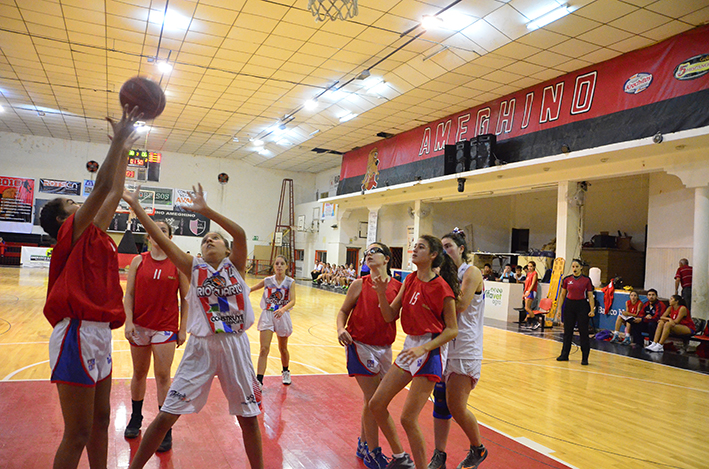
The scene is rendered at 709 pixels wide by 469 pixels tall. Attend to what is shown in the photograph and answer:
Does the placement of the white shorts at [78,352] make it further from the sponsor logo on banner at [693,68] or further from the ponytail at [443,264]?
the sponsor logo on banner at [693,68]

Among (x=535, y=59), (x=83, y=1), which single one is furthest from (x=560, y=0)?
(x=83, y=1)

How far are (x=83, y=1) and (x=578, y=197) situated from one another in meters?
11.7

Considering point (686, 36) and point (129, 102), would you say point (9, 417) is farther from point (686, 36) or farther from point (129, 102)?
point (686, 36)

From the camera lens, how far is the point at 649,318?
1002 cm

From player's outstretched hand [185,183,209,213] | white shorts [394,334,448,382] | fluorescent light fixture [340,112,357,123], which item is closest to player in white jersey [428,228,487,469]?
white shorts [394,334,448,382]

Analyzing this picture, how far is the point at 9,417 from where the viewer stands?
3.82m

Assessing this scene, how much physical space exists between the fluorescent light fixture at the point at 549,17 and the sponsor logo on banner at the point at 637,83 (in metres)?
2.54

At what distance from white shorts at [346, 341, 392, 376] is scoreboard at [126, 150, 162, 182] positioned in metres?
17.4

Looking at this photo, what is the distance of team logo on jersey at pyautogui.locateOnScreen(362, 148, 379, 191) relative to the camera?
19125mm

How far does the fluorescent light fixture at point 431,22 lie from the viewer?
9.42 meters


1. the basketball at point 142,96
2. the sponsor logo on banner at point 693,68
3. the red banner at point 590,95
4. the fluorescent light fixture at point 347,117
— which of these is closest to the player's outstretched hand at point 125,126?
the basketball at point 142,96

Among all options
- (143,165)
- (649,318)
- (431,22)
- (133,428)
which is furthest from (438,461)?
(143,165)

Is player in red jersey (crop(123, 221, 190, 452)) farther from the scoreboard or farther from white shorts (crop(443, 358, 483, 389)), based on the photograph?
the scoreboard

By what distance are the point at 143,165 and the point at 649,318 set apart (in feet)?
57.1
